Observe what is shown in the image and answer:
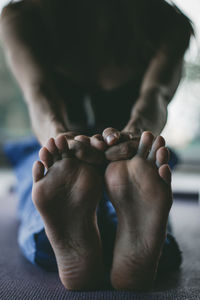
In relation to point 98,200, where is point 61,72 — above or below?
above

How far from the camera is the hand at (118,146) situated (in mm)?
592

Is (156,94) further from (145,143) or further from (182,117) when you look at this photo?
(182,117)

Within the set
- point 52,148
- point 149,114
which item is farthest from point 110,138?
point 149,114

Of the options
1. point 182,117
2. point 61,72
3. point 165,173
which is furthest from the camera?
point 182,117

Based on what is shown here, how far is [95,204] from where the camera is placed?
0.62m

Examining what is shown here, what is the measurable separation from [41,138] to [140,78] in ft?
1.56

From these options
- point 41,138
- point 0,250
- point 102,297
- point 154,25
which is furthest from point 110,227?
point 154,25

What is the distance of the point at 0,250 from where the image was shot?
90 cm

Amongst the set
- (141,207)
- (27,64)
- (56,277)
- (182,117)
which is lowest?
(182,117)

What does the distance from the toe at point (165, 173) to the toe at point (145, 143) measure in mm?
43

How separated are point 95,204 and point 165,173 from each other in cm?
15

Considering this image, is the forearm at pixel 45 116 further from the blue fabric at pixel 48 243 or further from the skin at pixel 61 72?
the blue fabric at pixel 48 243

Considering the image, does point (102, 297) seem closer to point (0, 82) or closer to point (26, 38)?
point (26, 38)

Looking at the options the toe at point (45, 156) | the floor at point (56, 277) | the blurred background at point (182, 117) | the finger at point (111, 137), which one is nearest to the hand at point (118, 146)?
the finger at point (111, 137)
